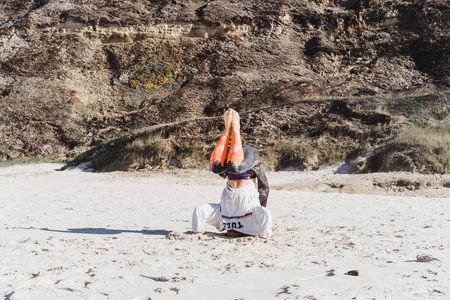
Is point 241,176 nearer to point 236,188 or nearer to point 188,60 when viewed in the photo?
point 236,188

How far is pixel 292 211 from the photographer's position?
736 cm

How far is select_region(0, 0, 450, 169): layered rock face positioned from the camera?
23730mm

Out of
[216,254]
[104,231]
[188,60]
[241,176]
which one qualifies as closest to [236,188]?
[241,176]

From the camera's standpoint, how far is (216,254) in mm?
3871

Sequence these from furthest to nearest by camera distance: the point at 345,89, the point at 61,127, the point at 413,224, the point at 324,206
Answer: the point at 61,127 → the point at 345,89 → the point at 324,206 → the point at 413,224

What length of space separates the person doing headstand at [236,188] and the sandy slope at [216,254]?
0.77 feet

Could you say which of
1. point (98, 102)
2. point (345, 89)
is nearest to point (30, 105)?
point (98, 102)

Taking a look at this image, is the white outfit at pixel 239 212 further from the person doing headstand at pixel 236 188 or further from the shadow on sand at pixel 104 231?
the shadow on sand at pixel 104 231

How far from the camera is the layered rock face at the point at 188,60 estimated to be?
23.7 m

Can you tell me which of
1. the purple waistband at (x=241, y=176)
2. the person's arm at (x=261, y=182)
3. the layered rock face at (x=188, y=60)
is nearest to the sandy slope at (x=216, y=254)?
the person's arm at (x=261, y=182)

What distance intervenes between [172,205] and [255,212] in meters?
3.27

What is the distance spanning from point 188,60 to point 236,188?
76.9 feet

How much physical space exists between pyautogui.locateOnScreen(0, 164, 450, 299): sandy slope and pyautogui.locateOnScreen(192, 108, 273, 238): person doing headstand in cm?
23

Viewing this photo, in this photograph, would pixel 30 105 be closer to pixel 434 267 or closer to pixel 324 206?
pixel 324 206
